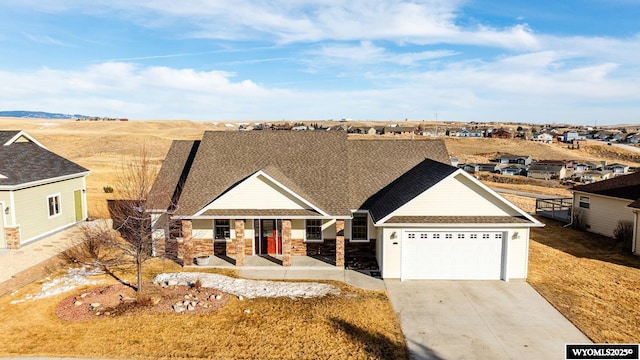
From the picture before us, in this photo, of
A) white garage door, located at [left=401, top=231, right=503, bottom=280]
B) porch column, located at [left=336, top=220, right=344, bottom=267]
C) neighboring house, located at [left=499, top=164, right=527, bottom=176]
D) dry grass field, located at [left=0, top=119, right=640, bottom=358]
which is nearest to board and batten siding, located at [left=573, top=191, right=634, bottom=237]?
dry grass field, located at [left=0, top=119, right=640, bottom=358]

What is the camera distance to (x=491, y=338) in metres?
12.8

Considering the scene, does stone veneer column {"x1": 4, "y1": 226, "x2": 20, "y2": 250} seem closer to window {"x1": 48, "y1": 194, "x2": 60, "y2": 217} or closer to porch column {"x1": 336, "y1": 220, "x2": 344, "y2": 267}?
window {"x1": 48, "y1": 194, "x2": 60, "y2": 217}

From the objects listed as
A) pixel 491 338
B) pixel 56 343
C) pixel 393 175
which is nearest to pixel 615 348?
pixel 491 338

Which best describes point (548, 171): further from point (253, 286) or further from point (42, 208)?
point (42, 208)

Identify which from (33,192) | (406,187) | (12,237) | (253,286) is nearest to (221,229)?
(253,286)

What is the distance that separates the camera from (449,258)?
17.8 metres

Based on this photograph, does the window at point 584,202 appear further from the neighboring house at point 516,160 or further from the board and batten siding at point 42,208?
the neighboring house at point 516,160

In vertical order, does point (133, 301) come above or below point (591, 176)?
below

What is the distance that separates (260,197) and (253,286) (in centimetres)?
434

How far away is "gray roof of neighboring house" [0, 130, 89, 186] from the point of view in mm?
22125

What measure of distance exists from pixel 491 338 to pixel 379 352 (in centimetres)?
377

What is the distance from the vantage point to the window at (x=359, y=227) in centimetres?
2062

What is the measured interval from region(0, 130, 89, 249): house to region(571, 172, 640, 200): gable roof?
111 ft

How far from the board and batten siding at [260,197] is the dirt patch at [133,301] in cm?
446
